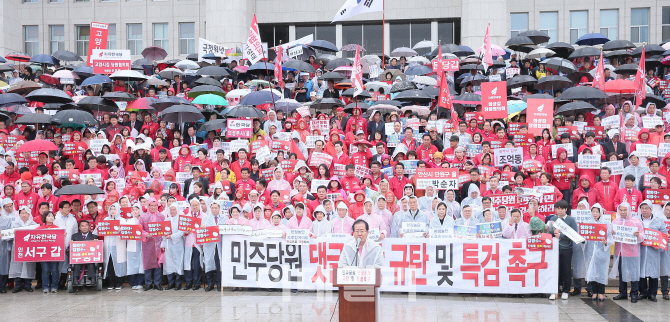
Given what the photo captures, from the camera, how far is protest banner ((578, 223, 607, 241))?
12328 millimetres

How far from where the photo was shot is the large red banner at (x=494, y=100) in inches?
693

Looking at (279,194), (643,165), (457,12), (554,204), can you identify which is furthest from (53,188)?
(457,12)

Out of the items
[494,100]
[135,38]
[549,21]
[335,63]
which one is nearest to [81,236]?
[494,100]

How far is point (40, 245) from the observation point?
13602mm

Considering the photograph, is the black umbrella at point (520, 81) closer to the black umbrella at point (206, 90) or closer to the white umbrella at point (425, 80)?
the white umbrella at point (425, 80)

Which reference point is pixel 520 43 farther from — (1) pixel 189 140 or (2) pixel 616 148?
(1) pixel 189 140

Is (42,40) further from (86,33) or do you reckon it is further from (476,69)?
(476,69)

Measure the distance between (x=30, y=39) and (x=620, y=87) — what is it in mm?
38112

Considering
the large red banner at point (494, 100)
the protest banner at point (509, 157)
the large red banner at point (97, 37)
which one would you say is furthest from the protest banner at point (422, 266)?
the large red banner at point (97, 37)

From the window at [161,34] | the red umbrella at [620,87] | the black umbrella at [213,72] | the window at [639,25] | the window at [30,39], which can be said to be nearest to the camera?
the red umbrella at [620,87]

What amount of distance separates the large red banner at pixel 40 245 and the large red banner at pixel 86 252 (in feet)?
1.12

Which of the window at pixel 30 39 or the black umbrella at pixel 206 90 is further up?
the window at pixel 30 39

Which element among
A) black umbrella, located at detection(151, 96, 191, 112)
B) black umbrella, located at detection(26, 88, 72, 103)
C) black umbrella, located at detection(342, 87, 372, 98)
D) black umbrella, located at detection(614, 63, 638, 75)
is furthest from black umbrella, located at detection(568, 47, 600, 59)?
black umbrella, located at detection(26, 88, 72, 103)

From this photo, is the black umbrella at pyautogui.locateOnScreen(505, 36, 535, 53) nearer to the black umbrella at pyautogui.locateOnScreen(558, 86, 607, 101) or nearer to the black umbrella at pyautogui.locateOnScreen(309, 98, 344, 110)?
the black umbrella at pyautogui.locateOnScreen(558, 86, 607, 101)
